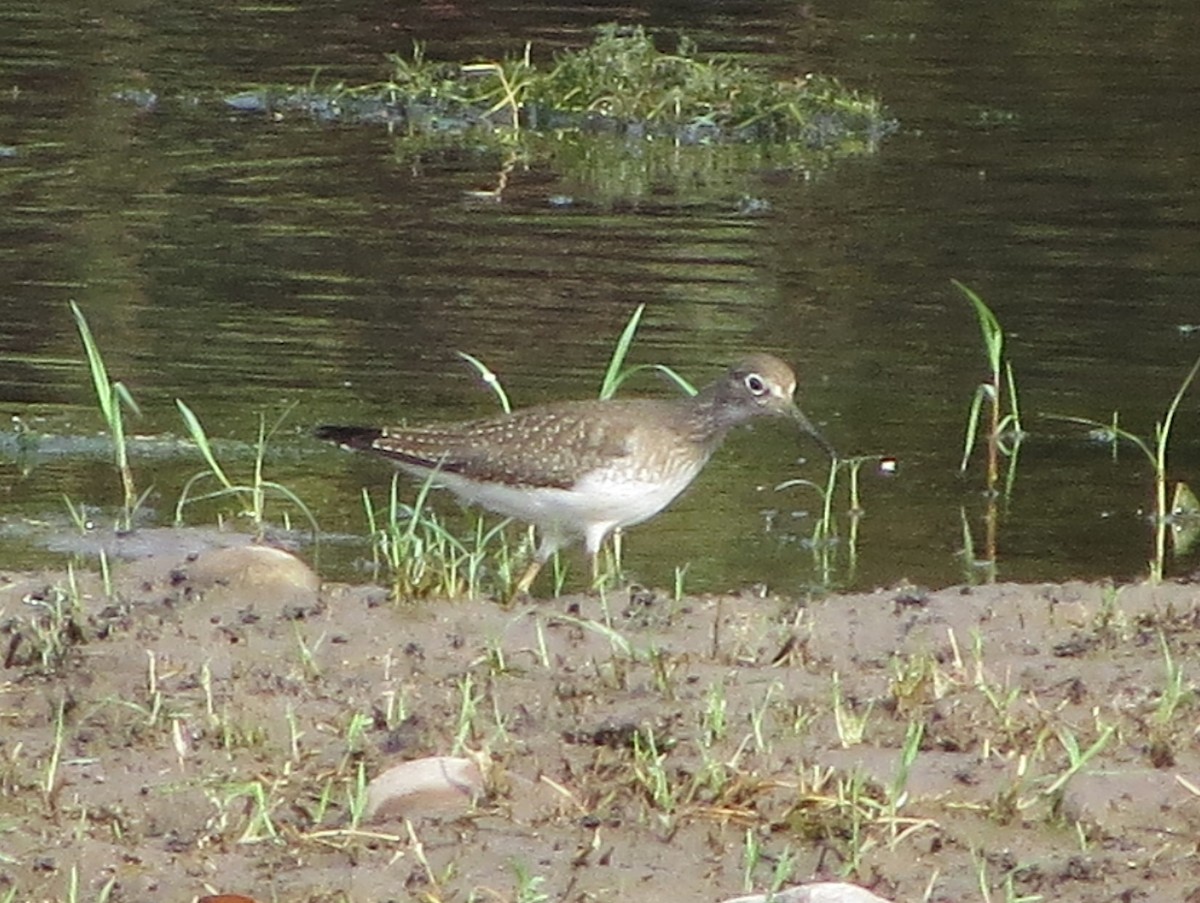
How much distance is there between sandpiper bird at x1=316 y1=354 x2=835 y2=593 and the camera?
754 cm

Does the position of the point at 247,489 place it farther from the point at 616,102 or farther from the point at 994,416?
the point at 616,102

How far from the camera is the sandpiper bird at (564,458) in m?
7.54

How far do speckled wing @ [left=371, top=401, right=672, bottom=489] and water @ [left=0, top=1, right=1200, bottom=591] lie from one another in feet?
1.44

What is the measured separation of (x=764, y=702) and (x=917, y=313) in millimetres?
5697

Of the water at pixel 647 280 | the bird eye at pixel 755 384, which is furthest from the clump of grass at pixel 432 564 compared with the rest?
the bird eye at pixel 755 384

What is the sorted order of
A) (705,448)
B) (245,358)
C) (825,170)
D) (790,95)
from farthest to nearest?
(790,95)
(825,170)
(245,358)
(705,448)

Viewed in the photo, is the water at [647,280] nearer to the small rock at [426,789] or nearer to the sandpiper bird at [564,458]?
the sandpiper bird at [564,458]

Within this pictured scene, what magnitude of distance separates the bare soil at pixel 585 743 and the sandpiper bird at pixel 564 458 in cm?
83

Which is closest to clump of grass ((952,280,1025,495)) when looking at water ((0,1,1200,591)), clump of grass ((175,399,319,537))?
water ((0,1,1200,591))

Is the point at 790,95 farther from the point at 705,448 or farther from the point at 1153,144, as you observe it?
the point at 705,448

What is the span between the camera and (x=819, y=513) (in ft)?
28.6

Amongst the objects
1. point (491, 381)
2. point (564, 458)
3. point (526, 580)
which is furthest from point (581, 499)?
point (526, 580)

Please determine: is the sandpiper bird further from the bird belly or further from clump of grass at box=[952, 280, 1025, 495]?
clump of grass at box=[952, 280, 1025, 495]

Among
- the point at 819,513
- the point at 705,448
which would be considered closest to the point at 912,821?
the point at 705,448
